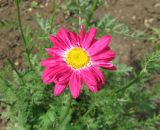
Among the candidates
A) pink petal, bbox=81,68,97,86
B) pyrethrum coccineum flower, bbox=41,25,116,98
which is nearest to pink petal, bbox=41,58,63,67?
pyrethrum coccineum flower, bbox=41,25,116,98

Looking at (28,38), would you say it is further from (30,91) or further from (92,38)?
(92,38)

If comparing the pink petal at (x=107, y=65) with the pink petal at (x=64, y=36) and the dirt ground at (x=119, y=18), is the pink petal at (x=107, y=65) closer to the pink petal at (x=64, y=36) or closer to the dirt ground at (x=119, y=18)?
the pink petal at (x=64, y=36)

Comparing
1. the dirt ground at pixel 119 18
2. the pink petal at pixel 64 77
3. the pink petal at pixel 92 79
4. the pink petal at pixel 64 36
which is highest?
the pink petal at pixel 64 36

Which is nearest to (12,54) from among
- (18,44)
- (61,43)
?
(18,44)

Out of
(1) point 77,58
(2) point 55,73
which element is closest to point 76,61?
(1) point 77,58

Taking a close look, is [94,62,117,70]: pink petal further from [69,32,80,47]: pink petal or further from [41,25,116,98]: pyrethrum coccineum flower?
[69,32,80,47]: pink petal

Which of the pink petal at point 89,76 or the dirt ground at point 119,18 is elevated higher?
the pink petal at point 89,76

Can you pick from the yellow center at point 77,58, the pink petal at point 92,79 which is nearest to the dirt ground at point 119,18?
the yellow center at point 77,58

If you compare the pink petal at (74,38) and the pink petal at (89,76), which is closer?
the pink petal at (89,76)

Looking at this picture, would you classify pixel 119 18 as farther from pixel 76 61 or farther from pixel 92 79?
pixel 92 79
